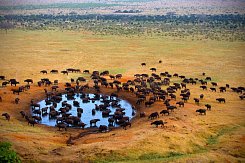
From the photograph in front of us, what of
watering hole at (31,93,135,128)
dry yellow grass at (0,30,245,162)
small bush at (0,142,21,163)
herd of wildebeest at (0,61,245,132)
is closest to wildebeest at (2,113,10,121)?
herd of wildebeest at (0,61,245,132)

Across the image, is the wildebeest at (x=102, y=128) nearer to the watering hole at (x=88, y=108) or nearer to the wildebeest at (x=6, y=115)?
the watering hole at (x=88, y=108)

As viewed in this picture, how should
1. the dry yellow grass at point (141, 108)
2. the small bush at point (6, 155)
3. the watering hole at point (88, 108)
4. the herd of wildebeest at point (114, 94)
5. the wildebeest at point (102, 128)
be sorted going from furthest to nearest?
the watering hole at point (88, 108), the herd of wildebeest at point (114, 94), the wildebeest at point (102, 128), the dry yellow grass at point (141, 108), the small bush at point (6, 155)

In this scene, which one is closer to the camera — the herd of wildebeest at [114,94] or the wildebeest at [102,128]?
the wildebeest at [102,128]

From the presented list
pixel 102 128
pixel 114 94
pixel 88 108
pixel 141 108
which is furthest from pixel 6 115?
pixel 141 108

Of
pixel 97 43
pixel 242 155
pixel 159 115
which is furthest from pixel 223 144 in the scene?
pixel 97 43

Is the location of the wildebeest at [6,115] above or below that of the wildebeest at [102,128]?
above

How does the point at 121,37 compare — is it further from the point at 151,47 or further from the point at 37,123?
the point at 37,123

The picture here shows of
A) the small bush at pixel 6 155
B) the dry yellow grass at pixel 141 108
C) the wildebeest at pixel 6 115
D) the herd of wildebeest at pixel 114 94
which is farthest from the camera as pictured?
the herd of wildebeest at pixel 114 94

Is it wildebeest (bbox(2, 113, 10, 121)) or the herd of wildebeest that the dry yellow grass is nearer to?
wildebeest (bbox(2, 113, 10, 121))

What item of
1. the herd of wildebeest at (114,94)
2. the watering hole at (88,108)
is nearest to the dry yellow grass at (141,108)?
the herd of wildebeest at (114,94)
